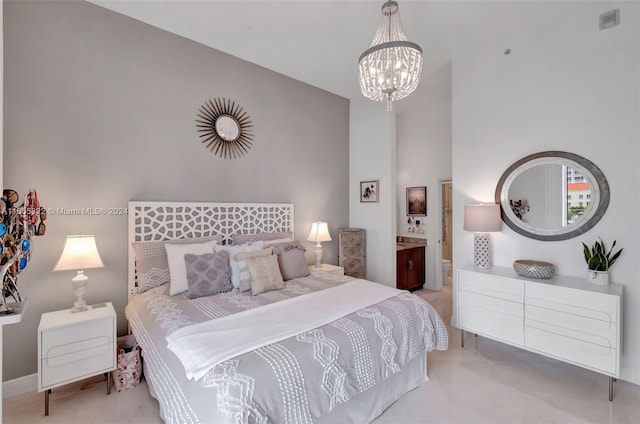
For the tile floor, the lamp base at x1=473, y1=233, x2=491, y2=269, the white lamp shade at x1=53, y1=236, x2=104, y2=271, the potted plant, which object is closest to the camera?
the tile floor

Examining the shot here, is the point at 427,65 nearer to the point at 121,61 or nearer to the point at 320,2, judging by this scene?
the point at 320,2

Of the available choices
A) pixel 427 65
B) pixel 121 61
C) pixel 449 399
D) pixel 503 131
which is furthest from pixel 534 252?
pixel 121 61

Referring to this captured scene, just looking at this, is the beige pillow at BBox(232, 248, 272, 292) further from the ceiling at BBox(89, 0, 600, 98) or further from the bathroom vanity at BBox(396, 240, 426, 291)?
the bathroom vanity at BBox(396, 240, 426, 291)

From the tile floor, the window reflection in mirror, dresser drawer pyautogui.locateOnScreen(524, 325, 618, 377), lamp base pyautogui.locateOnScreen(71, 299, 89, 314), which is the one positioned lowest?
the tile floor

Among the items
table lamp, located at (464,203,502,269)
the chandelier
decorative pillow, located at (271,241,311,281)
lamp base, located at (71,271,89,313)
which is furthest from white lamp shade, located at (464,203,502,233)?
lamp base, located at (71,271,89,313)

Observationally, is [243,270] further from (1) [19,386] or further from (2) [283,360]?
(1) [19,386]

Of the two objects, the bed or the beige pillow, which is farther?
the beige pillow

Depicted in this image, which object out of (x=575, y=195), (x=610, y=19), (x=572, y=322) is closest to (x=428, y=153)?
(x=575, y=195)

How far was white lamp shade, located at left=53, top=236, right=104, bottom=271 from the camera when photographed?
7.00ft

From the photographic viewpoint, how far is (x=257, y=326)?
1798 mm

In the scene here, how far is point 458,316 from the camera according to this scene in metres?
3.05

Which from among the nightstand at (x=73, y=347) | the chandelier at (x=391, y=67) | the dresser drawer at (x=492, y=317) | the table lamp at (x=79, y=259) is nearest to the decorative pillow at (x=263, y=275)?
the nightstand at (x=73, y=347)

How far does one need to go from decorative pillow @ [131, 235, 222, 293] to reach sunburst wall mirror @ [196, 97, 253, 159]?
1.21 m

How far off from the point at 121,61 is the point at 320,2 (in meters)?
1.89
